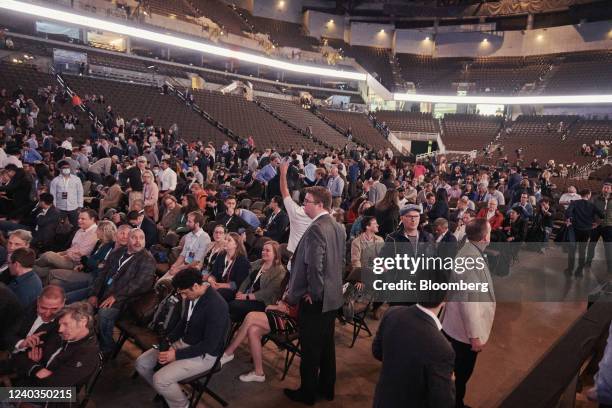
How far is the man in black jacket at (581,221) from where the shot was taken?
6637 mm

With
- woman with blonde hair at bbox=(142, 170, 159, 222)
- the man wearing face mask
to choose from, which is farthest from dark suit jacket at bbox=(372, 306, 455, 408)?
the man wearing face mask

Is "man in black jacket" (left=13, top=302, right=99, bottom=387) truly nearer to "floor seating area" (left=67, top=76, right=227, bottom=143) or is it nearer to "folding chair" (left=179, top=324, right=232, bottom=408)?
"folding chair" (left=179, top=324, right=232, bottom=408)

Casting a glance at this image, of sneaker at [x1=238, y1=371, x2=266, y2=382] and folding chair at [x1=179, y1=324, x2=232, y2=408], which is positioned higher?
folding chair at [x1=179, y1=324, x2=232, y2=408]

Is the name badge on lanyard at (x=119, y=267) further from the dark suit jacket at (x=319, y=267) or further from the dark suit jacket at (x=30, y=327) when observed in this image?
the dark suit jacket at (x=319, y=267)

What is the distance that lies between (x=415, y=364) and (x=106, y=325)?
294 centimetres

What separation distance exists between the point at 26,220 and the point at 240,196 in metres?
3.86

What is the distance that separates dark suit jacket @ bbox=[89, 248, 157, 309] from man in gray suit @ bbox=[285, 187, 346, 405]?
1.56 m

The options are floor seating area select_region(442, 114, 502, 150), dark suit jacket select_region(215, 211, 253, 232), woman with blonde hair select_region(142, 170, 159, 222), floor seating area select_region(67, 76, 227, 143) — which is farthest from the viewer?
floor seating area select_region(442, 114, 502, 150)

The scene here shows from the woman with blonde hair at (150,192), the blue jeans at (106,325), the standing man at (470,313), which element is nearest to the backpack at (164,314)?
the blue jeans at (106,325)

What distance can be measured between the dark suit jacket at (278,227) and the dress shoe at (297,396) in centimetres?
296

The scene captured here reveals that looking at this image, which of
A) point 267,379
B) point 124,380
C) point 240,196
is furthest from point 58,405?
point 240,196

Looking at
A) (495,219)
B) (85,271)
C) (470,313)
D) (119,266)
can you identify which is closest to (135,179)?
(85,271)

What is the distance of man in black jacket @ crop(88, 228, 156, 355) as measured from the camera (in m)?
3.56

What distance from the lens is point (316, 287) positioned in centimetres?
305
